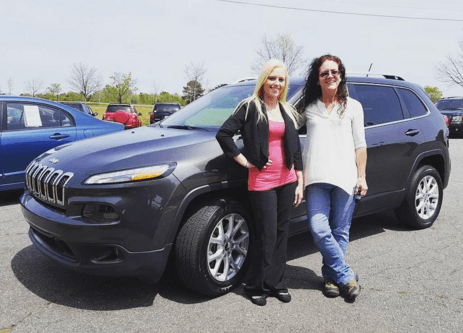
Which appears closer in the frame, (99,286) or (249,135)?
(249,135)

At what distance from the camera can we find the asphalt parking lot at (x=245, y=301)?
9.02ft

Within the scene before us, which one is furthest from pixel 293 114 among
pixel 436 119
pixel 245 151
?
pixel 436 119

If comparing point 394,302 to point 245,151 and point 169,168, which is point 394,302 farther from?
point 169,168

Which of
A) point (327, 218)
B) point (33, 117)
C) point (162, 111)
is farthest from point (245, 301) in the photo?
point (162, 111)

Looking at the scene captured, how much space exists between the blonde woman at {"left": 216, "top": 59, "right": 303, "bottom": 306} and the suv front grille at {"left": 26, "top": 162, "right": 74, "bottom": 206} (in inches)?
44.0

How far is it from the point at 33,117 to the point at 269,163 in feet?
14.6

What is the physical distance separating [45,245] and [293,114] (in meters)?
2.09

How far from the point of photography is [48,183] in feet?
9.81

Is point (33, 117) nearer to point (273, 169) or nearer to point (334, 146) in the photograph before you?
point (273, 169)

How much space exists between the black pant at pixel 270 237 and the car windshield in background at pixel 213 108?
90 cm

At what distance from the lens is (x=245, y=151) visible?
2.94 meters

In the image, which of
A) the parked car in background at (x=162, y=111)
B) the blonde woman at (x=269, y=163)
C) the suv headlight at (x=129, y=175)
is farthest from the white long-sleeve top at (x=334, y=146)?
the parked car in background at (x=162, y=111)

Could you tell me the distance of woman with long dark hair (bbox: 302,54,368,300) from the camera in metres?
3.13

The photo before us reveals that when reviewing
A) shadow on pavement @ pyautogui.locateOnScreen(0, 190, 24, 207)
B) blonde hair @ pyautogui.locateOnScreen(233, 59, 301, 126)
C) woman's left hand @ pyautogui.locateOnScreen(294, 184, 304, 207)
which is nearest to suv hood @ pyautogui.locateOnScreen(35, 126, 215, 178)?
blonde hair @ pyautogui.locateOnScreen(233, 59, 301, 126)
